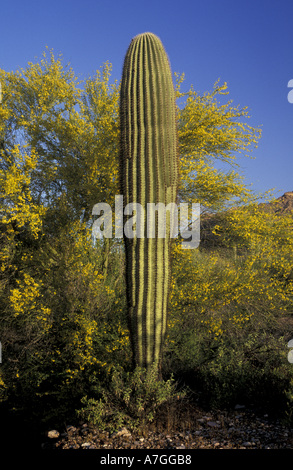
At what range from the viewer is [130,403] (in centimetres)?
386

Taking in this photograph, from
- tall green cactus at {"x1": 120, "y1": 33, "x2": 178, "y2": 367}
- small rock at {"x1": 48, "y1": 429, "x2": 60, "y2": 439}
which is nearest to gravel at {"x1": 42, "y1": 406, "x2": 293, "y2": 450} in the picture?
small rock at {"x1": 48, "y1": 429, "x2": 60, "y2": 439}

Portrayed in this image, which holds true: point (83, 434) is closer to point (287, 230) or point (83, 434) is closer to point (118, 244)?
point (118, 244)

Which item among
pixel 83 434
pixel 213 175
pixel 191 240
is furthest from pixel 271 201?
pixel 83 434

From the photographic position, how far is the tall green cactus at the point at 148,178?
14.3ft

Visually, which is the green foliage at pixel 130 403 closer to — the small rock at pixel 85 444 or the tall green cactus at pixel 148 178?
the small rock at pixel 85 444

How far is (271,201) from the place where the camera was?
774 centimetres

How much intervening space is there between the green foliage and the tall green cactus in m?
0.36

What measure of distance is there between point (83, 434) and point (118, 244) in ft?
15.1

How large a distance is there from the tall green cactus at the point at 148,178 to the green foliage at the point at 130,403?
361 mm

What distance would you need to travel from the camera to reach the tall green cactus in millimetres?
4355

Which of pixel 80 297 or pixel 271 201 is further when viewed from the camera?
pixel 271 201

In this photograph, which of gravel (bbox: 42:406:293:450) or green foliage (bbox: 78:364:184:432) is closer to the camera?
gravel (bbox: 42:406:293:450)

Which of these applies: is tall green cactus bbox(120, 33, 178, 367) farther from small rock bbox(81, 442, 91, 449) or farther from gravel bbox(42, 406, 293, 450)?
small rock bbox(81, 442, 91, 449)

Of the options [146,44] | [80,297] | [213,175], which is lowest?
[80,297]
